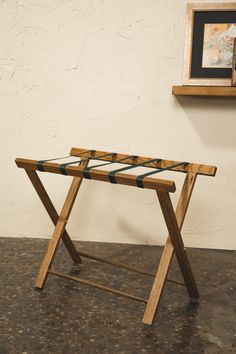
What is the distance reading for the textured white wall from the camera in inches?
78.3

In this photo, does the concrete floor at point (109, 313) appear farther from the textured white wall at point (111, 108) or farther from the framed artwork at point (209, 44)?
the framed artwork at point (209, 44)

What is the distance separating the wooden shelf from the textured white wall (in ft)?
0.47

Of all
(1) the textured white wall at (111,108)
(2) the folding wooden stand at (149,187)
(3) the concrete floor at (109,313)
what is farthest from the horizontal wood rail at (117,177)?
(1) the textured white wall at (111,108)

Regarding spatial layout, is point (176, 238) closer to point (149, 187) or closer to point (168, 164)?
point (149, 187)

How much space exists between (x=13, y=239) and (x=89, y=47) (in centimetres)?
113

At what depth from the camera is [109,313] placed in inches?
55.9

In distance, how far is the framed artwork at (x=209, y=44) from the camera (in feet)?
6.16

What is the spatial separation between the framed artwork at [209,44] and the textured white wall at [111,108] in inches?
2.6

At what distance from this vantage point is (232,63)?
1.82 metres

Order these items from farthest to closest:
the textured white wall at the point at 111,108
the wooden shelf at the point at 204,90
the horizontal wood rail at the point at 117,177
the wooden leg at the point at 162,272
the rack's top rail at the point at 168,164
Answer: the textured white wall at the point at 111,108, the wooden shelf at the point at 204,90, the rack's top rail at the point at 168,164, the wooden leg at the point at 162,272, the horizontal wood rail at the point at 117,177

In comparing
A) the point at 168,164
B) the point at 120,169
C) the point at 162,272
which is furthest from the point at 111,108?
the point at 162,272

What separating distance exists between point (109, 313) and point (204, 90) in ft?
3.57

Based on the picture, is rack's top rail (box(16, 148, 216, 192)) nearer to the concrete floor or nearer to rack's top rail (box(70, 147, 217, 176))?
rack's top rail (box(70, 147, 217, 176))

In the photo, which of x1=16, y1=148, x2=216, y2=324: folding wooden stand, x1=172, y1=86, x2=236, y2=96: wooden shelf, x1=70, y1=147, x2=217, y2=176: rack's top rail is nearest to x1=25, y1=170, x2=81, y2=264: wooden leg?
x1=16, y1=148, x2=216, y2=324: folding wooden stand
